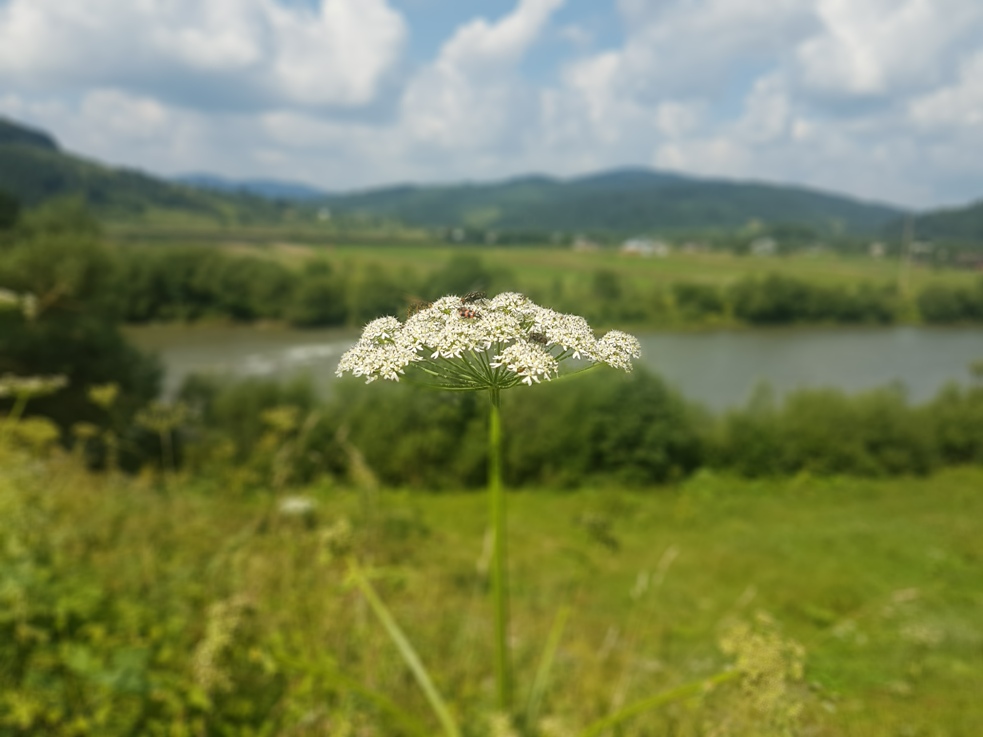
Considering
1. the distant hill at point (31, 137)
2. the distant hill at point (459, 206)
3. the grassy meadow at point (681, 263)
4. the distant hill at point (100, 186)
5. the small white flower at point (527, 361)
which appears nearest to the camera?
the small white flower at point (527, 361)

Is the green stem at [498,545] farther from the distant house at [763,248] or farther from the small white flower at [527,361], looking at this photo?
the distant house at [763,248]

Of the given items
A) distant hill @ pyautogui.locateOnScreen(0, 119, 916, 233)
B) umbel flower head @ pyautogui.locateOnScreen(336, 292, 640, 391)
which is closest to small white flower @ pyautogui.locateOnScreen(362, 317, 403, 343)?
umbel flower head @ pyautogui.locateOnScreen(336, 292, 640, 391)

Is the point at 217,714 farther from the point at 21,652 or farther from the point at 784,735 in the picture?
the point at 784,735

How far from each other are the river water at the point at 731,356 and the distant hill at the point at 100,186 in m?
55.5

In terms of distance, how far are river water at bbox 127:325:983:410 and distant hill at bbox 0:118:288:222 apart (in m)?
55.5

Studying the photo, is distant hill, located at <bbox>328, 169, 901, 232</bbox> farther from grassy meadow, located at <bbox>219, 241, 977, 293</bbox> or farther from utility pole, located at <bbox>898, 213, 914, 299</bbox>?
utility pole, located at <bbox>898, 213, 914, 299</bbox>

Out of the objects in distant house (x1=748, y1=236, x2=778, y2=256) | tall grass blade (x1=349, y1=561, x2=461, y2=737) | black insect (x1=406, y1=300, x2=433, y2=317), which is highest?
distant house (x1=748, y1=236, x2=778, y2=256)

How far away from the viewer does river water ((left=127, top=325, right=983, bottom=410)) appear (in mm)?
34625

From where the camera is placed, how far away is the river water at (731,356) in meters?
34.6

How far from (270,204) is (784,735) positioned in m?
155

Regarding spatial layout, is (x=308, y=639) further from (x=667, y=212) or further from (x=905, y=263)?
(x=667, y=212)

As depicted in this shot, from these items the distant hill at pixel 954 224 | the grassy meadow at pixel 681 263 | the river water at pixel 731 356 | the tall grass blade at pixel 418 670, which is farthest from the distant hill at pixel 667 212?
the tall grass blade at pixel 418 670

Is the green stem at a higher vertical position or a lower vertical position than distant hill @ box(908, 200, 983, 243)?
lower

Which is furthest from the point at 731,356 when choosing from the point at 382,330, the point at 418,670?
the point at 382,330
